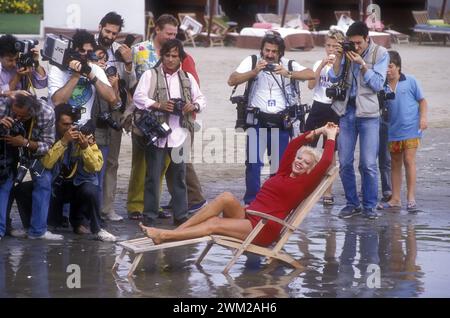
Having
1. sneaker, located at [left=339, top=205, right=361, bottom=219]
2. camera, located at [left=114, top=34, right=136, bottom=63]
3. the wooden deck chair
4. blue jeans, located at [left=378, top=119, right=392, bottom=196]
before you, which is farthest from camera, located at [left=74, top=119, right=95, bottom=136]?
blue jeans, located at [left=378, top=119, right=392, bottom=196]

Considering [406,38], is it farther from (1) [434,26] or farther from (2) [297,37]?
(2) [297,37]

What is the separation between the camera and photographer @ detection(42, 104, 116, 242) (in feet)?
30.9

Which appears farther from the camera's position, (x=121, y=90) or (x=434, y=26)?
(x=434, y=26)

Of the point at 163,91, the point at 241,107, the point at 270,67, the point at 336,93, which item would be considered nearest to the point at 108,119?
the point at 163,91

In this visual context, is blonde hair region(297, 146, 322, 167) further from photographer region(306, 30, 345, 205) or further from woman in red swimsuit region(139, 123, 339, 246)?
photographer region(306, 30, 345, 205)

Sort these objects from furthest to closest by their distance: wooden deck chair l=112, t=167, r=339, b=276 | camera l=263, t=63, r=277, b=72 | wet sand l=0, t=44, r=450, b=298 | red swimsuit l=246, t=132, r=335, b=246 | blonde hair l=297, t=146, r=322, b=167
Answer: camera l=263, t=63, r=277, b=72
blonde hair l=297, t=146, r=322, b=167
red swimsuit l=246, t=132, r=335, b=246
wooden deck chair l=112, t=167, r=339, b=276
wet sand l=0, t=44, r=450, b=298

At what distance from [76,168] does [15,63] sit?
104 centimetres

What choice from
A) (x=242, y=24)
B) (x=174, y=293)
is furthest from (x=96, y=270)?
(x=242, y=24)

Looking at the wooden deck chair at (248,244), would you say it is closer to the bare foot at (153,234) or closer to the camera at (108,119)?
the bare foot at (153,234)

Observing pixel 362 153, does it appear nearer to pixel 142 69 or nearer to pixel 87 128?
pixel 142 69

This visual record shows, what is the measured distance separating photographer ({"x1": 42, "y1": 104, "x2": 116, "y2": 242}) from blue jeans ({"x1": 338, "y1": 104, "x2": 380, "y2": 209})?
98.5 inches

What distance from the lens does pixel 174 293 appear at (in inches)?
303

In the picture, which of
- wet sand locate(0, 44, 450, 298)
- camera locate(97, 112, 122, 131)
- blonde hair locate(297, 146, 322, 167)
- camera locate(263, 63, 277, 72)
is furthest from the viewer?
camera locate(263, 63, 277, 72)
